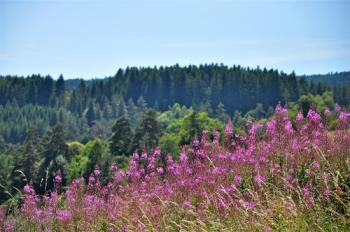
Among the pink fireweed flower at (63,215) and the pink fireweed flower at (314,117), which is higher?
the pink fireweed flower at (314,117)

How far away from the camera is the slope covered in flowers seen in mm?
4426

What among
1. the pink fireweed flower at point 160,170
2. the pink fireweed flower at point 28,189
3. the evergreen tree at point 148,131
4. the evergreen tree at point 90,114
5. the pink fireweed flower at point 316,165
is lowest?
the evergreen tree at point 90,114

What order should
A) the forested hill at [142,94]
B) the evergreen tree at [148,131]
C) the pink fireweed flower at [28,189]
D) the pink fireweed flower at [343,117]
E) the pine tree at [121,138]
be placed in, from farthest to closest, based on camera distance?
the forested hill at [142,94] < the pine tree at [121,138] < the evergreen tree at [148,131] < the pink fireweed flower at [28,189] < the pink fireweed flower at [343,117]

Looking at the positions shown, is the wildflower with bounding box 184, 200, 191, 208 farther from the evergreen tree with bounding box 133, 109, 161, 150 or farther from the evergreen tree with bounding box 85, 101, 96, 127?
the evergreen tree with bounding box 85, 101, 96, 127

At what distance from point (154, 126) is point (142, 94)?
11540cm

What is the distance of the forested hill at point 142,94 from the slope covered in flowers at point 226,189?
115787 mm

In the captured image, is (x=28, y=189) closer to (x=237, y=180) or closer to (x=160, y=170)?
(x=160, y=170)

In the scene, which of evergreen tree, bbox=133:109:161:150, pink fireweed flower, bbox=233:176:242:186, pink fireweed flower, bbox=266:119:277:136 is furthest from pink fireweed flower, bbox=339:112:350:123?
evergreen tree, bbox=133:109:161:150

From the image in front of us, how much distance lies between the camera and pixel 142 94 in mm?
175250

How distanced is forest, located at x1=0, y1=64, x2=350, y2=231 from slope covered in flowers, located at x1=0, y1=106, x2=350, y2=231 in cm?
3

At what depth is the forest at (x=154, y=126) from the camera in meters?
6.02

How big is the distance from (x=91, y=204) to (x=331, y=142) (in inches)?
128

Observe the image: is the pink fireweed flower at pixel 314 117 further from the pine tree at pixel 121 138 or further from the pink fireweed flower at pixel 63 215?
the pine tree at pixel 121 138

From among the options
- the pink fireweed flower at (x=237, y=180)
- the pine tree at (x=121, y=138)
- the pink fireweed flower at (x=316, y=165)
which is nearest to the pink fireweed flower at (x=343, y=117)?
the pink fireweed flower at (x=316, y=165)
